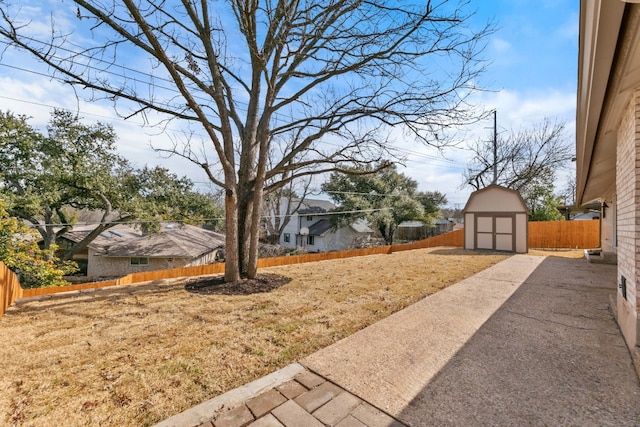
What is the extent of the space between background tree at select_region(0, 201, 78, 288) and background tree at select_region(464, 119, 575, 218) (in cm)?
2293

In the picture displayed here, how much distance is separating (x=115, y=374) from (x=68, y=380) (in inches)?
12.5

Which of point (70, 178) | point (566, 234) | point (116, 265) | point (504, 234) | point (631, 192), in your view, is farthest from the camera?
point (116, 265)

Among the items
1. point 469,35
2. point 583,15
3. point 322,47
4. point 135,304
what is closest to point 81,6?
point 322,47

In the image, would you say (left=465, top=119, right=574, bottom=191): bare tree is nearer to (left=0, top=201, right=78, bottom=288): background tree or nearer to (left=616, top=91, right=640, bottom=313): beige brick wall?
(left=616, top=91, right=640, bottom=313): beige brick wall

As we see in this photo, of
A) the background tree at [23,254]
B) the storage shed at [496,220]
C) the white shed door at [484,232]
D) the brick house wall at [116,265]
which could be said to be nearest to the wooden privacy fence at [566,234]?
the storage shed at [496,220]

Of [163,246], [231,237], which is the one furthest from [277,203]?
[231,237]

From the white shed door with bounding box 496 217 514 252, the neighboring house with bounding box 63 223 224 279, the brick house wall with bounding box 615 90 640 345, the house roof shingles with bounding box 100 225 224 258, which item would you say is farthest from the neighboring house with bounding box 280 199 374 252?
the brick house wall with bounding box 615 90 640 345

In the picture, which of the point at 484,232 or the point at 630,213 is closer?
the point at 630,213

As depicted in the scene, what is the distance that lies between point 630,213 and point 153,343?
5114 millimetres

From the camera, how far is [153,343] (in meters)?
2.77

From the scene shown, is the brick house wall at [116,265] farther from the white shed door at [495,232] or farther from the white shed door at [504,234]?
the white shed door at [504,234]

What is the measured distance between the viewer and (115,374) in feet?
7.23

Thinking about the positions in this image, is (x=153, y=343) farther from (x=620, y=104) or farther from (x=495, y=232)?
(x=495, y=232)

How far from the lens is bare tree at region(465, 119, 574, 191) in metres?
18.7
